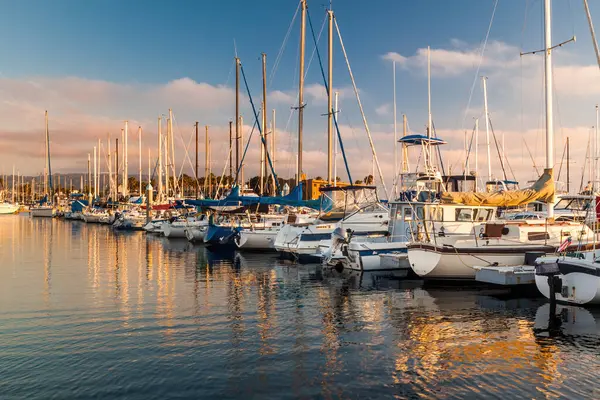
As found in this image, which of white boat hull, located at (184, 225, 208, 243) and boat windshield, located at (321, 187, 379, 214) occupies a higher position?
boat windshield, located at (321, 187, 379, 214)

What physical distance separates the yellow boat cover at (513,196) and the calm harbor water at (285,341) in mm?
4646

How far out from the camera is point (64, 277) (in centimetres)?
2391

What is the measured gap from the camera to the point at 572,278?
1600cm

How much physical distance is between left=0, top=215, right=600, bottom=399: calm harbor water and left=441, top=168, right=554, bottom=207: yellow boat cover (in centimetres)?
465

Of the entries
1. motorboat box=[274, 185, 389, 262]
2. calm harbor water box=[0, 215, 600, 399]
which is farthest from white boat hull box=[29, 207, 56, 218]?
calm harbor water box=[0, 215, 600, 399]

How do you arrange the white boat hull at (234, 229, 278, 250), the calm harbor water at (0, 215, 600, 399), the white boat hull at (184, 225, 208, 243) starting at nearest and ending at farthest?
the calm harbor water at (0, 215, 600, 399)
the white boat hull at (234, 229, 278, 250)
the white boat hull at (184, 225, 208, 243)

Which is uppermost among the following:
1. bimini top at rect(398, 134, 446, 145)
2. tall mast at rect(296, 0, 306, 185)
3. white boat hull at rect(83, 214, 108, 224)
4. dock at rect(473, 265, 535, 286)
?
tall mast at rect(296, 0, 306, 185)

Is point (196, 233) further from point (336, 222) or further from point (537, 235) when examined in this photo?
point (537, 235)

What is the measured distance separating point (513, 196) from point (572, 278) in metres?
7.12

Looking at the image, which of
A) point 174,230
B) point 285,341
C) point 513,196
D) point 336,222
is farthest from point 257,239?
point 285,341

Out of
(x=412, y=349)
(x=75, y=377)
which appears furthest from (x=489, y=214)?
(x=75, y=377)

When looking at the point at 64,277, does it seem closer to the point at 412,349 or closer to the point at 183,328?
the point at 183,328

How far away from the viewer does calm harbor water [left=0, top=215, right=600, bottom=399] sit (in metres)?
9.55

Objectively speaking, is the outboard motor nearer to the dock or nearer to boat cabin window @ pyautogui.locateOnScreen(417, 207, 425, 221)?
boat cabin window @ pyautogui.locateOnScreen(417, 207, 425, 221)
